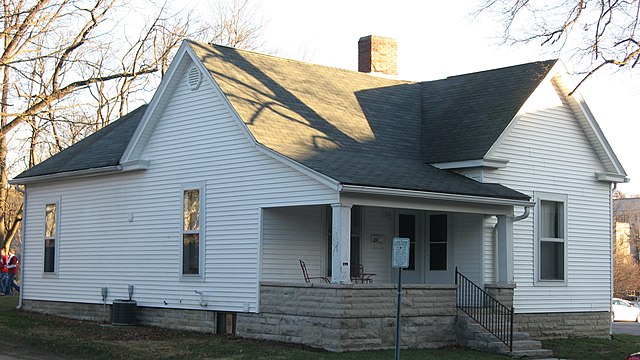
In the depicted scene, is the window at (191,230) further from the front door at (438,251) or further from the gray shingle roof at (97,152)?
the front door at (438,251)

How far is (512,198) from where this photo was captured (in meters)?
20.2

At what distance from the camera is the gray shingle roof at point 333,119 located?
1919 cm

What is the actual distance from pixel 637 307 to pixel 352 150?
2971 centimetres

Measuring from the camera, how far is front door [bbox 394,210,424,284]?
22.3 m

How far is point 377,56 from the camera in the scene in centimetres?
2769

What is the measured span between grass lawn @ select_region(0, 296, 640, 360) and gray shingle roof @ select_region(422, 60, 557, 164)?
4945 mm

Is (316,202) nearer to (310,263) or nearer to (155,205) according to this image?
(310,263)

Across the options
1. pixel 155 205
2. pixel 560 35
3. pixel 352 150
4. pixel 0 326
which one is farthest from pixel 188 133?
pixel 560 35

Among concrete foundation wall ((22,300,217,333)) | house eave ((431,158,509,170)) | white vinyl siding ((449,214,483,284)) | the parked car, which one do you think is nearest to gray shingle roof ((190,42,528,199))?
house eave ((431,158,509,170))

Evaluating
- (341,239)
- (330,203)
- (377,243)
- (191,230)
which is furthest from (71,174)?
(341,239)

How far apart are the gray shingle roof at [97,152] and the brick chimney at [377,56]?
268 inches

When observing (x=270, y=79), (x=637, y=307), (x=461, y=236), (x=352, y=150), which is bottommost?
(x=637, y=307)

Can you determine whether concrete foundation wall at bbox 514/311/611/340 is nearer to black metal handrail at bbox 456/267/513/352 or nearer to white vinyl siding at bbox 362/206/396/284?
black metal handrail at bbox 456/267/513/352

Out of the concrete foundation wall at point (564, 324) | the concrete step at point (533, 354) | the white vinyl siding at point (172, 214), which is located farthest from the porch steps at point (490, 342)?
the white vinyl siding at point (172, 214)
